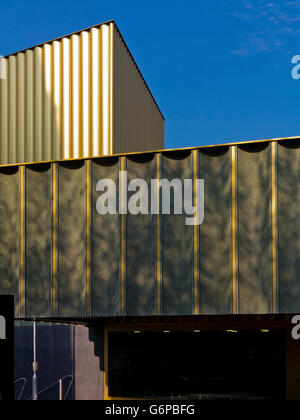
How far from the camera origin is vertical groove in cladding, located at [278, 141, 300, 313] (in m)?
10.7

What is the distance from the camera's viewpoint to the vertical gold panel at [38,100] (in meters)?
17.3

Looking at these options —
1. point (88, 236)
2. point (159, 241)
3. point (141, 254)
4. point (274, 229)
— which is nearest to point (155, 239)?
point (159, 241)

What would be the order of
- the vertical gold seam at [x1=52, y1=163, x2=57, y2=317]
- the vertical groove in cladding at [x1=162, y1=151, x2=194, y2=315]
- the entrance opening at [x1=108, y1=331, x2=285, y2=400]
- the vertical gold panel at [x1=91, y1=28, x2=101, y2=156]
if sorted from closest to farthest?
the vertical groove in cladding at [x1=162, y1=151, x2=194, y2=315] → the vertical gold seam at [x1=52, y1=163, x2=57, y2=317] → the vertical gold panel at [x1=91, y1=28, x2=101, y2=156] → the entrance opening at [x1=108, y1=331, x2=285, y2=400]

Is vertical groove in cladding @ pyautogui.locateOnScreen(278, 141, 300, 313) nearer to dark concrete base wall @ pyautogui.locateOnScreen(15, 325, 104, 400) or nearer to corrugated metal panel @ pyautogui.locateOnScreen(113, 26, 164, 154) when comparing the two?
Answer: corrugated metal panel @ pyautogui.locateOnScreen(113, 26, 164, 154)

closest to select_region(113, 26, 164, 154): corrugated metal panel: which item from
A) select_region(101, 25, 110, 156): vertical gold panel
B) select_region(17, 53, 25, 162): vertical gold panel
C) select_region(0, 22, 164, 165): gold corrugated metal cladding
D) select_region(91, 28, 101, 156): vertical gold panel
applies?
select_region(0, 22, 164, 165): gold corrugated metal cladding

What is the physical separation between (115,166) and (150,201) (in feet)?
4.35

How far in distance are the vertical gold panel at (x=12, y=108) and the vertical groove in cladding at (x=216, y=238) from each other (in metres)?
9.13

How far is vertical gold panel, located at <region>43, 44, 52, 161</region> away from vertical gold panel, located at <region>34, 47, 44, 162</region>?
0.17 m

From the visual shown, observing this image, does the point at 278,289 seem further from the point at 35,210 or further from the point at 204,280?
the point at 35,210

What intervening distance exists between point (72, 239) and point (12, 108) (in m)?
8.26

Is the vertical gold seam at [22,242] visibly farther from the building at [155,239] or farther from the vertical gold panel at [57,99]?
the vertical gold panel at [57,99]

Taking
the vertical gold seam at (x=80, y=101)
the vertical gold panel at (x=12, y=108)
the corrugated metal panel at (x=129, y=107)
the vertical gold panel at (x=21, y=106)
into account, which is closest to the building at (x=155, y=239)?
the vertical gold seam at (x=80, y=101)

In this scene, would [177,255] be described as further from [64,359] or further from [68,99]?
[64,359]
